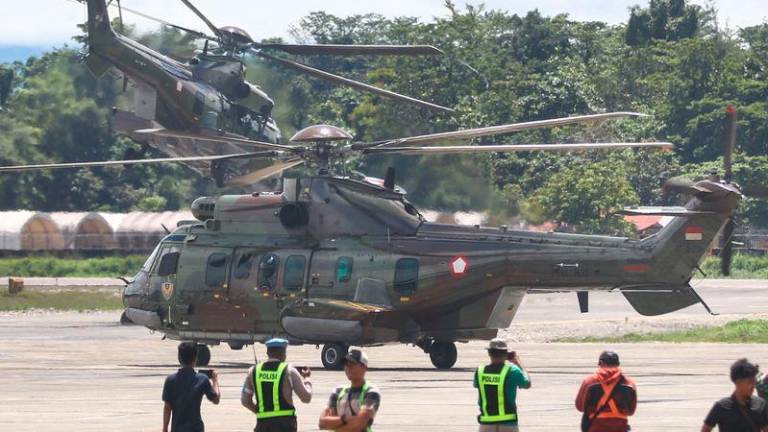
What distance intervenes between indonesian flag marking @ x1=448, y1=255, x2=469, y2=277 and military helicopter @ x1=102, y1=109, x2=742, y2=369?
0.07ft

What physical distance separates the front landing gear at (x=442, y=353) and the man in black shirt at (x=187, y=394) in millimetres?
13776

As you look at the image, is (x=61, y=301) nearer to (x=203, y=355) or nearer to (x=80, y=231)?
(x=203, y=355)

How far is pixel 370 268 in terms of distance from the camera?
27.4 meters

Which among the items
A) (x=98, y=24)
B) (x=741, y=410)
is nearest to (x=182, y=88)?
(x=98, y=24)

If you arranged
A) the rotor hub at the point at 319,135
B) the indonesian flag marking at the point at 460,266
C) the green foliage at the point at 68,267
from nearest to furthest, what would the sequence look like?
the indonesian flag marking at the point at 460,266 < the rotor hub at the point at 319,135 < the green foliage at the point at 68,267

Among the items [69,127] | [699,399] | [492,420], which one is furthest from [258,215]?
[69,127]

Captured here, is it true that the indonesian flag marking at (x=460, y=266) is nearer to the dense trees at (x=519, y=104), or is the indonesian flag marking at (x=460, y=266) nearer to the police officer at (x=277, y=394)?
the police officer at (x=277, y=394)

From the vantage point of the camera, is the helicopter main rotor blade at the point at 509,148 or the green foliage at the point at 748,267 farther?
the green foliage at the point at 748,267

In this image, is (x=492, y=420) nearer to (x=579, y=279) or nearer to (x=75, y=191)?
(x=579, y=279)

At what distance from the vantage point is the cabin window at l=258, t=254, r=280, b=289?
2830 centimetres

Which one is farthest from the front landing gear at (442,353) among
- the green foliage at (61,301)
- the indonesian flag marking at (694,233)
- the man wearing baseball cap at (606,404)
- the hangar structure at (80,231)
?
the hangar structure at (80,231)

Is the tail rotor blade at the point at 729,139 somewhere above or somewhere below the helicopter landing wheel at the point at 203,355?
above

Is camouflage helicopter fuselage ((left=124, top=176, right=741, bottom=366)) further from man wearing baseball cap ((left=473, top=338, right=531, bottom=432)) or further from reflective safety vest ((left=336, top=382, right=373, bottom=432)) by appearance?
reflective safety vest ((left=336, top=382, right=373, bottom=432))

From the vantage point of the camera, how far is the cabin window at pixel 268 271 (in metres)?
28.3
